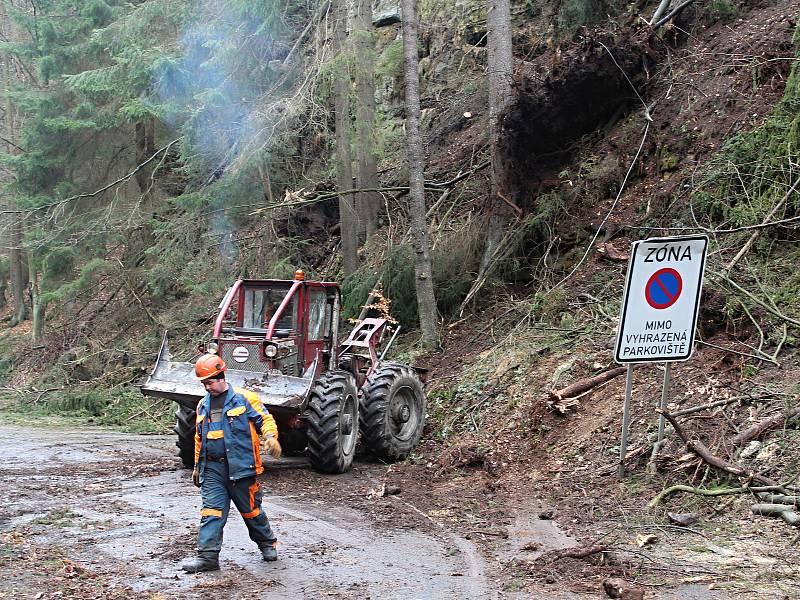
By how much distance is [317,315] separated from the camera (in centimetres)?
1162

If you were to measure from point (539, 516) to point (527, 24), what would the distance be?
15.3 metres

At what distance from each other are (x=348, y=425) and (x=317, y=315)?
1.60 m

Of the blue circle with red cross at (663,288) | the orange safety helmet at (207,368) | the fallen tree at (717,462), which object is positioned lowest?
the fallen tree at (717,462)

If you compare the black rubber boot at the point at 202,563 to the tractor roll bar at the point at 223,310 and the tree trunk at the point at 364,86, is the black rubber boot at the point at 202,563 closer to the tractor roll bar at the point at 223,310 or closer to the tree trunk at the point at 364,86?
the tractor roll bar at the point at 223,310

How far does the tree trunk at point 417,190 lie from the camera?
15.1 meters

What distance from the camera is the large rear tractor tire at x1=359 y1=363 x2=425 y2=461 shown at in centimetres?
1140

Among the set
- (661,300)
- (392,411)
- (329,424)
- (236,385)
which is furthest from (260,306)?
(661,300)

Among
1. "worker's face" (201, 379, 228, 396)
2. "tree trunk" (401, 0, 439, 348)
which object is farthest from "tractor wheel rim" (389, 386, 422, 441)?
"worker's face" (201, 379, 228, 396)

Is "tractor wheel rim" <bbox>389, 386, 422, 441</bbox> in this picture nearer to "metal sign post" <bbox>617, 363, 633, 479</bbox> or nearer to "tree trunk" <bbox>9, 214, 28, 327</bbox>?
"metal sign post" <bbox>617, 363, 633, 479</bbox>

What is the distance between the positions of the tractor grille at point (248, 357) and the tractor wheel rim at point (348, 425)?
112 centimetres

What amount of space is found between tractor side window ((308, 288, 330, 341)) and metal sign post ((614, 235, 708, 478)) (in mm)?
4509

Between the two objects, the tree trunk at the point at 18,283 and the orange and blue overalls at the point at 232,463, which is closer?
the orange and blue overalls at the point at 232,463

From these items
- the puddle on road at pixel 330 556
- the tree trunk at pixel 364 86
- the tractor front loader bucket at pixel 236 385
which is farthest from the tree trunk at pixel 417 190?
the puddle on road at pixel 330 556

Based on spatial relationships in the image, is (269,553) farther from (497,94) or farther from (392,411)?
(497,94)
